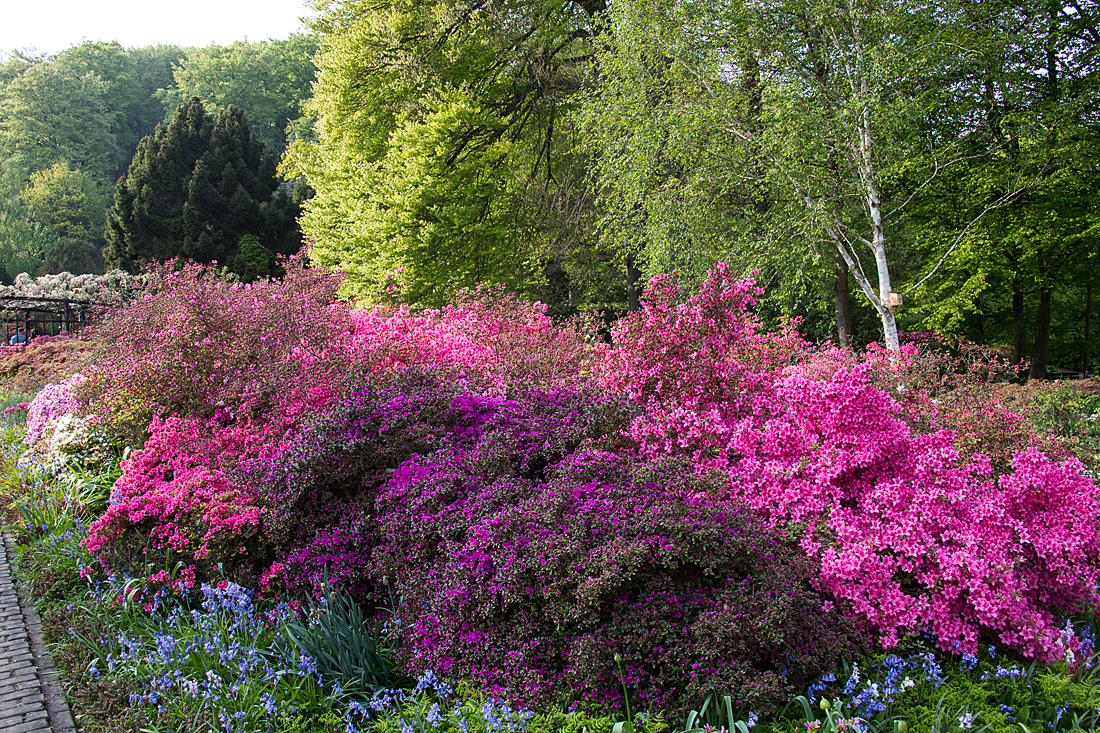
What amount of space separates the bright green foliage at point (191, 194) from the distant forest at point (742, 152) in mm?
11087

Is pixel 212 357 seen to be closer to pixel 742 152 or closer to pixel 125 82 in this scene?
pixel 742 152

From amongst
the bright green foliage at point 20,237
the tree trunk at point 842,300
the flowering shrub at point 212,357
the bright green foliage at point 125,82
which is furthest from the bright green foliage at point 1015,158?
the bright green foliage at point 125,82

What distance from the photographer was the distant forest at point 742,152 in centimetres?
Result: 1136

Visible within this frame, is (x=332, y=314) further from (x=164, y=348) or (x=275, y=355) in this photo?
(x=164, y=348)

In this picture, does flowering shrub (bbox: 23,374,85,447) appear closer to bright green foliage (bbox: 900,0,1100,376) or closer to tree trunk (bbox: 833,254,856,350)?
bright green foliage (bbox: 900,0,1100,376)

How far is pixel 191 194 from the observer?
26.2m

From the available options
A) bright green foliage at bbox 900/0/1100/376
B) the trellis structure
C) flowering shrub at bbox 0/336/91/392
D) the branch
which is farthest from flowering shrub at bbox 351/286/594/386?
the trellis structure

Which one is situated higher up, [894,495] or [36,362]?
[894,495]

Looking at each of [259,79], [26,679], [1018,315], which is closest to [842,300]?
[1018,315]

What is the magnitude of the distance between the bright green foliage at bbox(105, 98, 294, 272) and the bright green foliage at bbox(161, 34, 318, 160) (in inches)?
732

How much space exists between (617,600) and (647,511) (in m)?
0.40

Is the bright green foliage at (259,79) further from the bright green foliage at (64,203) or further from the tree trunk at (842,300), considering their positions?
the tree trunk at (842,300)

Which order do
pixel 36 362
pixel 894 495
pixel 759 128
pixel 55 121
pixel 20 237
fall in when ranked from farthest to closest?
pixel 55 121 → pixel 20 237 → pixel 36 362 → pixel 759 128 → pixel 894 495

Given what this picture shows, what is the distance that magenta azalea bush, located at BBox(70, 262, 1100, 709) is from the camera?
100 inches
